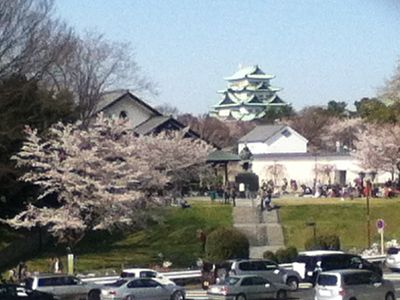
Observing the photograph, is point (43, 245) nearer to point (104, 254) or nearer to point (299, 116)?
point (104, 254)

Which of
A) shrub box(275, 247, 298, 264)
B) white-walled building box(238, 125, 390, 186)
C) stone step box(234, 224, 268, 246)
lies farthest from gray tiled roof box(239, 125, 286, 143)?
shrub box(275, 247, 298, 264)

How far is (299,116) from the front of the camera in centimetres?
13500

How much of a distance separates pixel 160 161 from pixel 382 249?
22497 millimetres

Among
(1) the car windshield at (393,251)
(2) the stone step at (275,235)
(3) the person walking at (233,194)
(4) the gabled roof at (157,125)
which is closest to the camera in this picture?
(1) the car windshield at (393,251)

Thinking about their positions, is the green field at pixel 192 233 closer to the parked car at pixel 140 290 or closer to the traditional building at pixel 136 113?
the traditional building at pixel 136 113

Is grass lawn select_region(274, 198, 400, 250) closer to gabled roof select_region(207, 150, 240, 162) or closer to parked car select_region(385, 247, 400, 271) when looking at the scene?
parked car select_region(385, 247, 400, 271)

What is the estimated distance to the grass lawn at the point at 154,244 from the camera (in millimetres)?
48375

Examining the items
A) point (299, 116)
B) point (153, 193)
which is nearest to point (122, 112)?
point (153, 193)

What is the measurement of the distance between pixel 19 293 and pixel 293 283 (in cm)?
970

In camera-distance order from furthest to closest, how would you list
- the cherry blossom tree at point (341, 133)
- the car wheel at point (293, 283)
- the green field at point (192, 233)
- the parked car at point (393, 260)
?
the cherry blossom tree at point (341, 133), the green field at point (192, 233), the parked car at point (393, 260), the car wheel at point (293, 283)

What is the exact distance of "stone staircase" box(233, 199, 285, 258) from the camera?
54.3 meters

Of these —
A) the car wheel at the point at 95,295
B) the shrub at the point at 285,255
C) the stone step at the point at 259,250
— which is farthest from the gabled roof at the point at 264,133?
the car wheel at the point at 95,295

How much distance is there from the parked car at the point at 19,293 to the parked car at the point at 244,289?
505 cm

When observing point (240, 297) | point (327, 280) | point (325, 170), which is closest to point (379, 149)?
point (325, 170)
